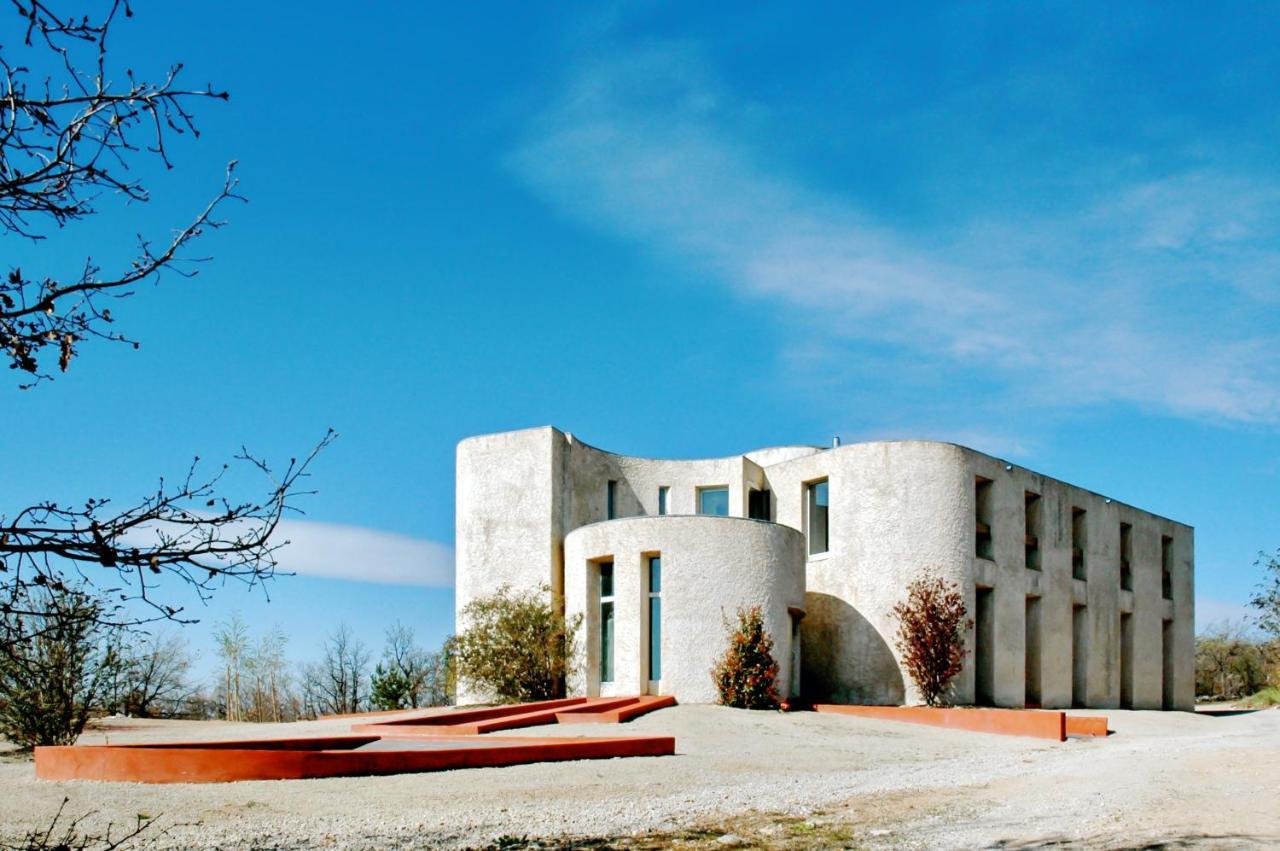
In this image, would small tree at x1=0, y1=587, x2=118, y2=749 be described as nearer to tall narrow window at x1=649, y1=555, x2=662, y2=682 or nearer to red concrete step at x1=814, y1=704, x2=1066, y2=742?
tall narrow window at x1=649, y1=555, x2=662, y2=682

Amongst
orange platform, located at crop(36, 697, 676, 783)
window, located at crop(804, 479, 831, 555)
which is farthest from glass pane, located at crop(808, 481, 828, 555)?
orange platform, located at crop(36, 697, 676, 783)

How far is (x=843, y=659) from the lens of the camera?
28.9 metres

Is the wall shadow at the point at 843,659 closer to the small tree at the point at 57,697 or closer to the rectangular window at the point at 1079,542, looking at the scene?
the rectangular window at the point at 1079,542

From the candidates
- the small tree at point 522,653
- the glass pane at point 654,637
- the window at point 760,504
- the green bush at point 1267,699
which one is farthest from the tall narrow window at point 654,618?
the green bush at point 1267,699

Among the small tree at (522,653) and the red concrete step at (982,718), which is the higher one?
the small tree at (522,653)

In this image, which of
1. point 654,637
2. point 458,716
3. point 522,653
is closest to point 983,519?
point 654,637

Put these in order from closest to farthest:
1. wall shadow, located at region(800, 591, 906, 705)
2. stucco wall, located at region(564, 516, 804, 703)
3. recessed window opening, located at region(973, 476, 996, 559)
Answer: stucco wall, located at region(564, 516, 804, 703) → wall shadow, located at region(800, 591, 906, 705) → recessed window opening, located at region(973, 476, 996, 559)

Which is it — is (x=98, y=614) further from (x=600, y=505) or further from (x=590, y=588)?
(x=600, y=505)

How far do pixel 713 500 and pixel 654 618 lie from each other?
23.3ft

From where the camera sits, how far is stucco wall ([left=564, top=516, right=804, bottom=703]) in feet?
82.3

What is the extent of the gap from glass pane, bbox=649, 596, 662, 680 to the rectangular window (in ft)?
45.3

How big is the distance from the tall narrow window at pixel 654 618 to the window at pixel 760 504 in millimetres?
6801

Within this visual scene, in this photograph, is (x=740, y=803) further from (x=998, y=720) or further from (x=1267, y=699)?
(x=1267, y=699)

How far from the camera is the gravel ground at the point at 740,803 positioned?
967 cm
